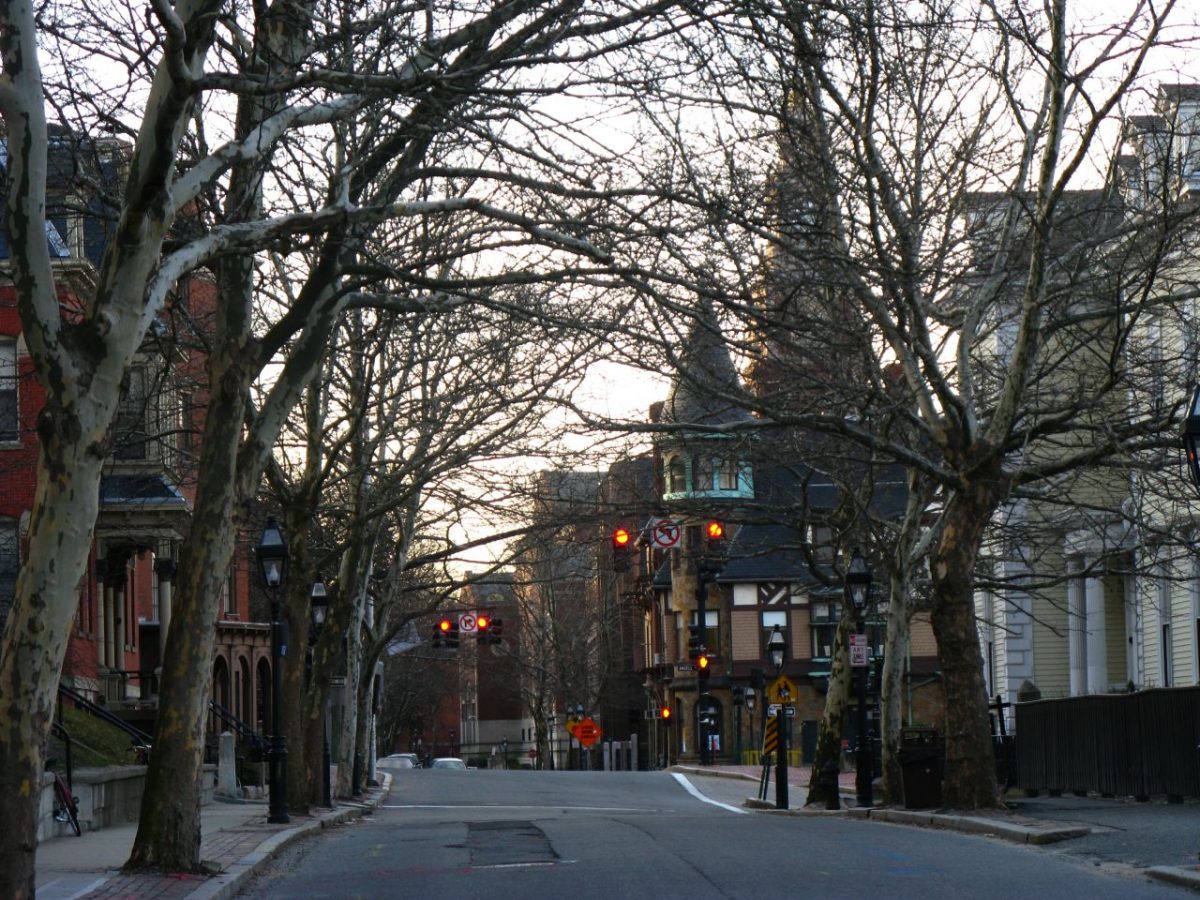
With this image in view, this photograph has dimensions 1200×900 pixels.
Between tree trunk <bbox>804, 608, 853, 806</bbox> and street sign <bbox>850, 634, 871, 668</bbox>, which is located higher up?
street sign <bbox>850, 634, 871, 668</bbox>

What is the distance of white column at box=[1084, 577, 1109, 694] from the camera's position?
50.8 metres

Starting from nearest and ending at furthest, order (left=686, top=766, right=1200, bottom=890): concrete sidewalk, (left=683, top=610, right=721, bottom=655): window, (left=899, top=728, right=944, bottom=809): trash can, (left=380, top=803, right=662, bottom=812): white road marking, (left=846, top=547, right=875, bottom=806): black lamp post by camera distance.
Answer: (left=686, top=766, right=1200, bottom=890): concrete sidewalk < (left=899, top=728, right=944, bottom=809): trash can < (left=846, top=547, right=875, bottom=806): black lamp post < (left=380, top=803, right=662, bottom=812): white road marking < (left=683, top=610, right=721, bottom=655): window

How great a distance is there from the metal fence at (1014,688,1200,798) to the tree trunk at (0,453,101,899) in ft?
50.0

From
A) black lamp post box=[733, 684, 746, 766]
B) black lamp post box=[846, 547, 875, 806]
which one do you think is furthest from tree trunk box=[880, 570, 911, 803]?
black lamp post box=[733, 684, 746, 766]

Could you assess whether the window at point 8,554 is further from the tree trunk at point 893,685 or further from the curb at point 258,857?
the tree trunk at point 893,685

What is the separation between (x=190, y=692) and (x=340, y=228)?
13.9ft

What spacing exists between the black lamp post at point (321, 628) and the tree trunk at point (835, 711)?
8.50 metres

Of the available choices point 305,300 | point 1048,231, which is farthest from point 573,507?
point 305,300

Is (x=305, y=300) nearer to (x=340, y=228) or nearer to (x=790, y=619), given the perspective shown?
(x=340, y=228)

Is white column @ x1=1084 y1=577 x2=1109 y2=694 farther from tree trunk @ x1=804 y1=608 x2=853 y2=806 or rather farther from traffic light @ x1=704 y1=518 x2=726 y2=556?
tree trunk @ x1=804 y1=608 x2=853 y2=806

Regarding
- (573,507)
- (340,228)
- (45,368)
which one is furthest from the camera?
(573,507)

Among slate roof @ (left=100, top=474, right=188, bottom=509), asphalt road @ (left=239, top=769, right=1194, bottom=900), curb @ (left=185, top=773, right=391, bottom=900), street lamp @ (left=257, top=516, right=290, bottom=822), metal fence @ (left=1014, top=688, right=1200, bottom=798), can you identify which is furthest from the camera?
slate roof @ (left=100, top=474, right=188, bottom=509)

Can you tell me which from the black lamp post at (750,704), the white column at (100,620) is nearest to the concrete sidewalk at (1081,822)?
the white column at (100,620)

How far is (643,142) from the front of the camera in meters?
15.3
